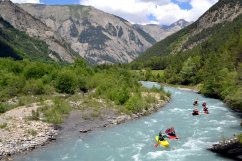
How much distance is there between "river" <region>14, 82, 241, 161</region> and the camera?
38.9m

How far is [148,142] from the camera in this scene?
4531cm

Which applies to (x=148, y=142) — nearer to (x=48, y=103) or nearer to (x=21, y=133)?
(x=21, y=133)

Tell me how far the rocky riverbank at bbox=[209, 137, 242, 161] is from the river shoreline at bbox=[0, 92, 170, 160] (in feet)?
64.1

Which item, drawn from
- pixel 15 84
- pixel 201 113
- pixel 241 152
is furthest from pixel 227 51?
pixel 241 152

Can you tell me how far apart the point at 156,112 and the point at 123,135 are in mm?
19683

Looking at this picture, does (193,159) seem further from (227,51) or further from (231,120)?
(227,51)

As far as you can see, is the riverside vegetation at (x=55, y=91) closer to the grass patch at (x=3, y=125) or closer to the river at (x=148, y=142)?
the grass patch at (x=3, y=125)

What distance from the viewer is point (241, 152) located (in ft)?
120

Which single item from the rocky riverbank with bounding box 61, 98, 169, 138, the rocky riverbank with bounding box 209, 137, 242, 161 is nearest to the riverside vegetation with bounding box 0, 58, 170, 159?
the rocky riverbank with bounding box 61, 98, 169, 138

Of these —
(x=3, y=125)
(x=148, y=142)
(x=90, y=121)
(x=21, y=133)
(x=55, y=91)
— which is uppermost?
(x=3, y=125)

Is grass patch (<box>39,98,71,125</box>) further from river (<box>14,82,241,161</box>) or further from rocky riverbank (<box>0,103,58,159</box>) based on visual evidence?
river (<box>14,82,241,161</box>)

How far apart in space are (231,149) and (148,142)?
11.7 metres

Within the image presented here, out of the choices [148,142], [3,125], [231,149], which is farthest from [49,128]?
[231,149]

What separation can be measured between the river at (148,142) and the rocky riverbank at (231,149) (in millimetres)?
925
